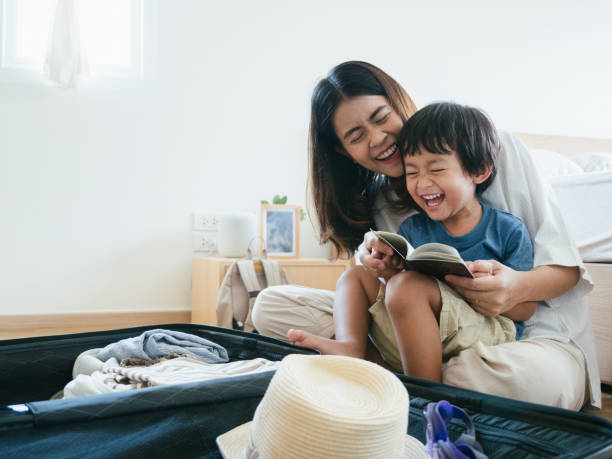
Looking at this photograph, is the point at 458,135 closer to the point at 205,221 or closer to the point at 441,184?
the point at 441,184

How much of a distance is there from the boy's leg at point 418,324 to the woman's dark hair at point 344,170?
0.34 metres

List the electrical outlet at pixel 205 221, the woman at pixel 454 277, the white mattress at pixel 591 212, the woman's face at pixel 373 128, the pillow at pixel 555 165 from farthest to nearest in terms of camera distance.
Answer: the electrical outlet at pixel 205 221, the pillow at pixel 555 165, the white mattress at pixel 591 212, the woman's face at pixel 373 128, the woman at pixel 454 277

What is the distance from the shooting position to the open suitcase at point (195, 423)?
1.55ft

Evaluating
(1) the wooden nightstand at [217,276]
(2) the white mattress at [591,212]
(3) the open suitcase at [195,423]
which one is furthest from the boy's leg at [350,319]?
(1) the wooden nightstand at [217,276]

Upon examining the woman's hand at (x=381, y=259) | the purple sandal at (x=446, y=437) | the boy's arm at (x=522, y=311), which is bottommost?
the purple sandal at (x=446, y=437)

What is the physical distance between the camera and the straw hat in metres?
0.40

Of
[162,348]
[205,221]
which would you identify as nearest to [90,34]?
[205,221]

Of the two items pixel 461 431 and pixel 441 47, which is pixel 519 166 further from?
pixel 441 47

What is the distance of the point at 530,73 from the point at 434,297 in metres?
2.20

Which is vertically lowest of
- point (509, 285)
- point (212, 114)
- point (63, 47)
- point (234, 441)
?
point (234, 441)

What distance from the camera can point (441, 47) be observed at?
254cm

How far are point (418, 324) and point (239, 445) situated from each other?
15.9 inches

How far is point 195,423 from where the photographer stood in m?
0.54

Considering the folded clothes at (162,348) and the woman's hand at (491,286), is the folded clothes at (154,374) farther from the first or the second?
the woman's hand at (491,286)
